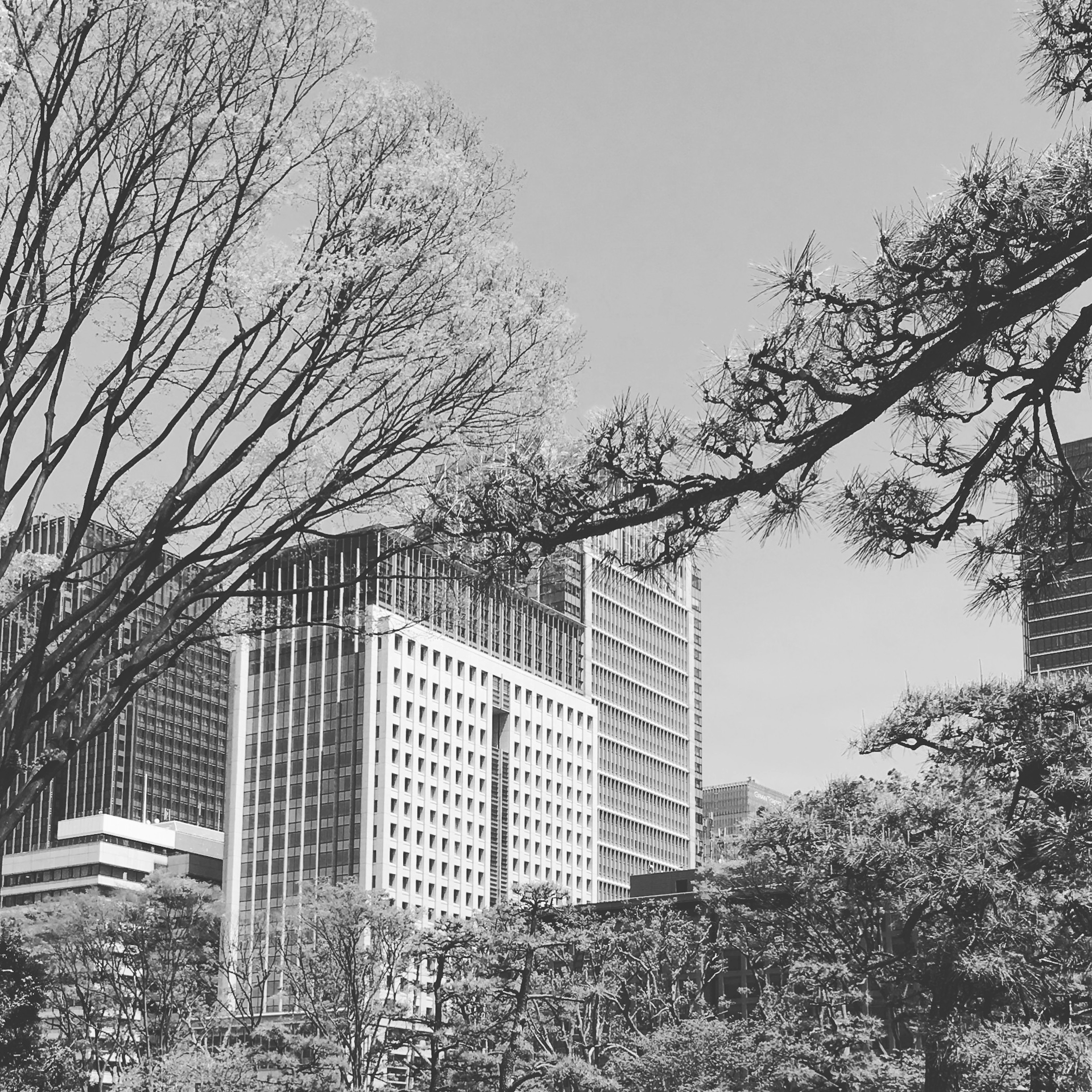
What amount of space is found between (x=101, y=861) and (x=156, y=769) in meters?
19.2

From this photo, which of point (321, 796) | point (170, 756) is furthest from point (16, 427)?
point (170, 756)

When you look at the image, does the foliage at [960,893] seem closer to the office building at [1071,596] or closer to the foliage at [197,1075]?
the office building at [1071,596]

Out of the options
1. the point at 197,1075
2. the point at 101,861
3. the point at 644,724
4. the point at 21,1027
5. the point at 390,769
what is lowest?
the point at 197,1075

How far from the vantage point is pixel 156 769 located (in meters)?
107

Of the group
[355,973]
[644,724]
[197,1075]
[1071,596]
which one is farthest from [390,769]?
[1071,596]

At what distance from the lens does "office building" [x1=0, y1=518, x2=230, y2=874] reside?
10156cm

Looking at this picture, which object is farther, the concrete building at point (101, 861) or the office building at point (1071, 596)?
the concrete building at point (101, 861)

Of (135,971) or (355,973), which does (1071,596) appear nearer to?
(355,973)

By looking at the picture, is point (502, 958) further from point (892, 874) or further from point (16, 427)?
point (16, 427)

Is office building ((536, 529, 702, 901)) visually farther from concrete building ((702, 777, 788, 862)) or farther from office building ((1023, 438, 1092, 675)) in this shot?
office building ((1023, 438, 1092, 675))

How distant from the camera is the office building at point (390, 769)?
7956 centimetres

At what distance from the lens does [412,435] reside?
8.28 metres

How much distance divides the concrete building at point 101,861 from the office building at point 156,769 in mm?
3085

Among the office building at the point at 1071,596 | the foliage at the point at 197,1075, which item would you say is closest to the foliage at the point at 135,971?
the foliage at the point at 197,1075
